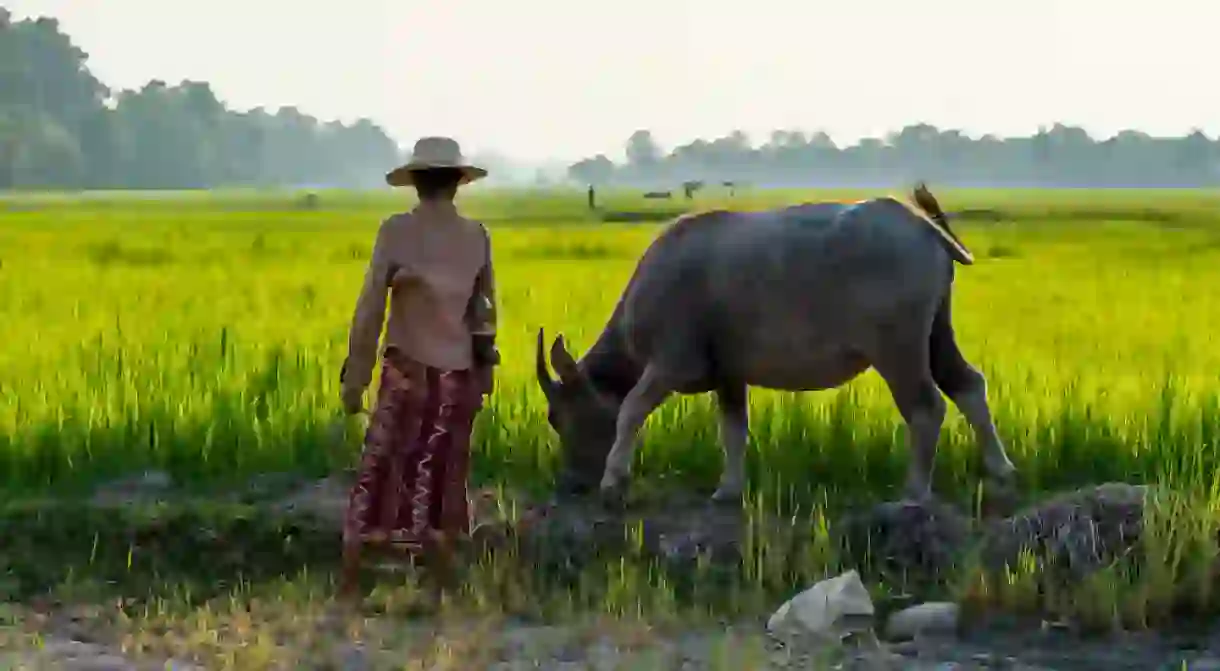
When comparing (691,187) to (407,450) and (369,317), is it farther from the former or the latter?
(369,317)

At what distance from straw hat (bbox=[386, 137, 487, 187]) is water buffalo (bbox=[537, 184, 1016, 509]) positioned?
3.91 ft

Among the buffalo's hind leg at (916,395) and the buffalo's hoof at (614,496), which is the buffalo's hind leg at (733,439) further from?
the buffalo's hind leg at (916,395)

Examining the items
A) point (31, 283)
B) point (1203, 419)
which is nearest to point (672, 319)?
point (1203, 419)

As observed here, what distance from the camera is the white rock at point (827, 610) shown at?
4.61 meters

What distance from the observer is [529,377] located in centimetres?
778

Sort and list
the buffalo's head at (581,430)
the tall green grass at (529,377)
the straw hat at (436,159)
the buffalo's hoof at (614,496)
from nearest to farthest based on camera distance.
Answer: the straw hat at (436,159), the buffalo's hoof at (614,496), the buffalo's head at (581,430), the tall green grass at (529,377)

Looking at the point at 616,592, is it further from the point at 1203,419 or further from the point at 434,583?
the point at 1203,419

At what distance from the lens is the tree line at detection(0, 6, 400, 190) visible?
36031 millimetres

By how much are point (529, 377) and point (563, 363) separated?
5.69ft

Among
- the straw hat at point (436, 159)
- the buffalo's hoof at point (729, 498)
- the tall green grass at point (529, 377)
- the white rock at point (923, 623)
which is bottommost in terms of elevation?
the white rock at point (923, 623)

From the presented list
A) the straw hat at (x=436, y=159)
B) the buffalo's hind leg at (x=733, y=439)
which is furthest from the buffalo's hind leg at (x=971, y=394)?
the straw hat at (x=436, y=159)

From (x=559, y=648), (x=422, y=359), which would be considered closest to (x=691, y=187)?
(x=422, y=359)

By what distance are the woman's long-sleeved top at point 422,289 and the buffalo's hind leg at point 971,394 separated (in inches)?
71.6

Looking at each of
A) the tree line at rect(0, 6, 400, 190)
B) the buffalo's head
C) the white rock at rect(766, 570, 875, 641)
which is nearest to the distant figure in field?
the tree line at rect(0, 6, 400, 190)
